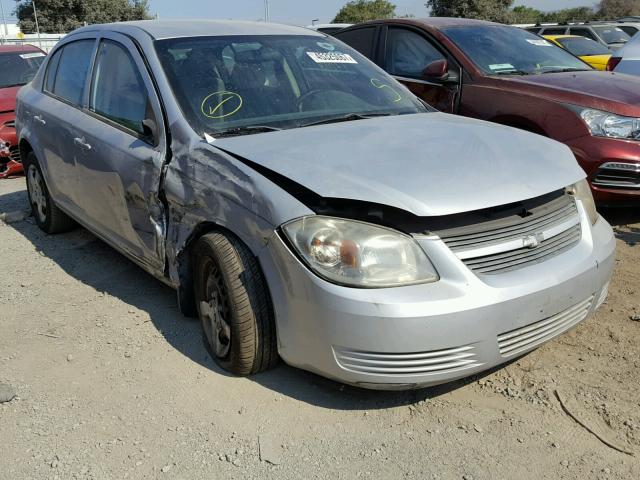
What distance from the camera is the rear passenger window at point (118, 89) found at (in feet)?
12.2

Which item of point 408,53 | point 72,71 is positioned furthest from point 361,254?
point 408,53

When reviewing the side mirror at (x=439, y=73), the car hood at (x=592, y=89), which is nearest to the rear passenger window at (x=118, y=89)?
the side mirror at (x=439, y=73)

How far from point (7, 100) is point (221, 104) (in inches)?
235

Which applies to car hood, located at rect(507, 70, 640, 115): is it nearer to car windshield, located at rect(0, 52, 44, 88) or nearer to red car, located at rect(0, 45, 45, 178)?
red car, located at rect(0, 45, 45, 178)

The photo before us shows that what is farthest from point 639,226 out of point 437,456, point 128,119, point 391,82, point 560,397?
point 128,119

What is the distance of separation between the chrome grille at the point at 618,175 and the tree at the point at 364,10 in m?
50.8

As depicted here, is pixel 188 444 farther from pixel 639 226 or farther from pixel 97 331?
pixel 639 226

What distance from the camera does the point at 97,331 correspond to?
376 cm

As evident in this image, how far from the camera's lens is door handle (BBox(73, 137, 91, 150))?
13.5 ft

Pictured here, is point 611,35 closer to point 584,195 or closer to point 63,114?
point 584,195

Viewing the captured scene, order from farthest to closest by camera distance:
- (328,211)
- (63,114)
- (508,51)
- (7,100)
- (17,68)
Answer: (17,68) → (7,100) → (508,51) → (63,114) → (328,211)

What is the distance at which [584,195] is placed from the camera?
3.22m

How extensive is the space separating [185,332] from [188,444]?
40.4 inches

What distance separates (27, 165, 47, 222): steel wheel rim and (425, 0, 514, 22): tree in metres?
37.5
